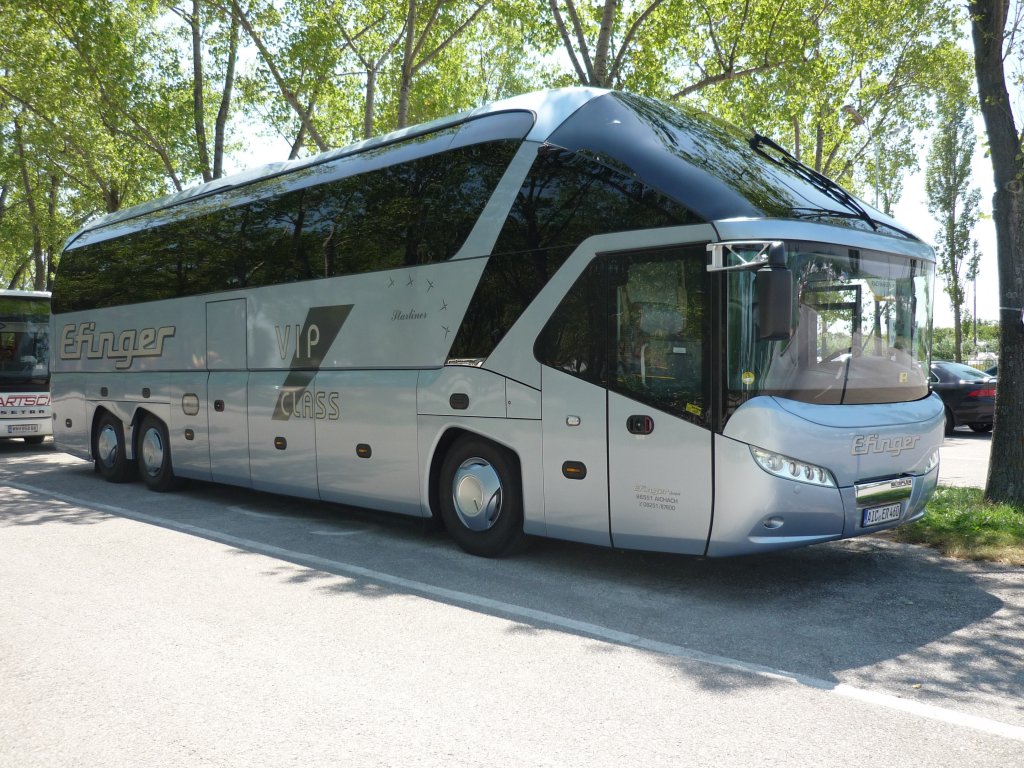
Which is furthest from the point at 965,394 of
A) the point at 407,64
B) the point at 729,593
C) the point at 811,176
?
the point at 729,593

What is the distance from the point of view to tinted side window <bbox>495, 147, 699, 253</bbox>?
249 inches

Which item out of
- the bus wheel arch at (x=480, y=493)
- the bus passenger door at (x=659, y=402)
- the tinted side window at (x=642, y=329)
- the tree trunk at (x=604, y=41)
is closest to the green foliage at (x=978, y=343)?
the tree trunk at (x=604, y=41)

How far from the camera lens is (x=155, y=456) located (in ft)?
39.4

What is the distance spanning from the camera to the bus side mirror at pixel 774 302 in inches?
223

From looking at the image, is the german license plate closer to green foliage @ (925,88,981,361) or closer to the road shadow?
the road shadow

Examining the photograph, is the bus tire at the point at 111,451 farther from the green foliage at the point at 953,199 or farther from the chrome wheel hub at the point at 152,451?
the green foliage at the point at 953,199

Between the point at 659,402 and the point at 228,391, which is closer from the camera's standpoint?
the point at 659,402

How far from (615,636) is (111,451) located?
9815mm

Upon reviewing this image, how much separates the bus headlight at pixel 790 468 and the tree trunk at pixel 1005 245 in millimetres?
4064

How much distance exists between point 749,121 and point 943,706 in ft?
58.0

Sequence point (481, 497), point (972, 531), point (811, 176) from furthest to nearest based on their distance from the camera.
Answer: point (972, 531), point (481, 497), point (811, 176)

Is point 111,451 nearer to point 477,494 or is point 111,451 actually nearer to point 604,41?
point 477,494

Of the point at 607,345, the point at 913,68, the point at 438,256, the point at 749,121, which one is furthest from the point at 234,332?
the point at 913,68

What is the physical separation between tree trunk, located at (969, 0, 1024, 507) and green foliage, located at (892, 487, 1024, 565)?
1.40ft
